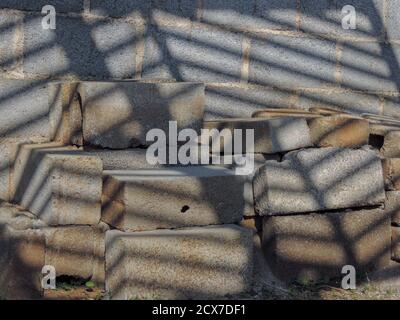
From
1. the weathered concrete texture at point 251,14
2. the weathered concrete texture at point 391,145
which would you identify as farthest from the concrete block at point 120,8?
the weathered concrete texture at point 391,145

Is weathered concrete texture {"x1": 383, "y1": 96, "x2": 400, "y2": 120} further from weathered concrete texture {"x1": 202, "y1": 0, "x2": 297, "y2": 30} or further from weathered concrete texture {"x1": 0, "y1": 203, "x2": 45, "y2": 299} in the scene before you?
weathered concrete texture {"x1": 0, "y1": 203, "x2": 45, "y2": 299}

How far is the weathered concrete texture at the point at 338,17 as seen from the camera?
6.97 metres

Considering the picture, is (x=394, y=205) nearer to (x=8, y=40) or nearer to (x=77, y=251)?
(x=77, y=251)

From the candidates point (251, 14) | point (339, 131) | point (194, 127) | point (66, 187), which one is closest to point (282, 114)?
point (339, 131)

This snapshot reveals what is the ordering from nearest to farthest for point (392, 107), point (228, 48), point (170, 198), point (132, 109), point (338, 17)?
point (170, 198), point (132, 109), point (228, 48), point (338, 17), point (392, 107)

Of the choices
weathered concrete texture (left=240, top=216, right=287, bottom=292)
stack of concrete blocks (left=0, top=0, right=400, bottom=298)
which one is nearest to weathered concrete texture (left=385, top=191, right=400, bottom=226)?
stack of concrete blocks (left=0, top=0, right=400, bottom=298)

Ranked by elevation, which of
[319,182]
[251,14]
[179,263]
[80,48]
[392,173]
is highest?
[251,14]

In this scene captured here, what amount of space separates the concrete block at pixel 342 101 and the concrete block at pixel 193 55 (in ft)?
2.23

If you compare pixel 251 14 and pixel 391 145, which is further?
pixel 251 14

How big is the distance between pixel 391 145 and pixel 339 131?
46 centimetres

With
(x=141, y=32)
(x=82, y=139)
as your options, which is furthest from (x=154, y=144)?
(x=141, y=32)

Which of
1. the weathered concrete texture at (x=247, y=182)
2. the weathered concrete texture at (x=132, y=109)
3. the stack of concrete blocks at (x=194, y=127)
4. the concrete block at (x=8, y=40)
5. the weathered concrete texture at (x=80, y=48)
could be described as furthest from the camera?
the weathered concrete texture at (x=80, y=48)

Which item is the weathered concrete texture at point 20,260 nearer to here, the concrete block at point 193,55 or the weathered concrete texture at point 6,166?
the weathered concrete texture at point 6,166

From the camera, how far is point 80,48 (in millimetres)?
6160
